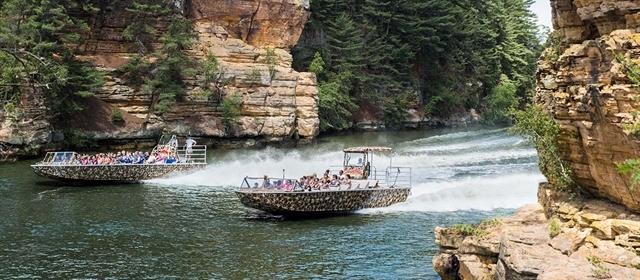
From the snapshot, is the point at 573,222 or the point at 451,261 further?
the point at 451,261

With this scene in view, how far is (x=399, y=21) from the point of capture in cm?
6831

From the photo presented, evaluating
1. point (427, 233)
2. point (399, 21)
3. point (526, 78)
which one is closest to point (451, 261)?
point (427, 233)

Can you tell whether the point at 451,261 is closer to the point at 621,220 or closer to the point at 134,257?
the point at 621,220

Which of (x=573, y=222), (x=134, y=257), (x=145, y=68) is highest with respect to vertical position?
(x=145, y=68)

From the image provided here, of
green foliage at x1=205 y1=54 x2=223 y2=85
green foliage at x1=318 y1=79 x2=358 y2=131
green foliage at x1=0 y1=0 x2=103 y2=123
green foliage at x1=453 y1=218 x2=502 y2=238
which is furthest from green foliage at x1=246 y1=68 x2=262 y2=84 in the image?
green foliage at x1=453 y1=218 x2=502 y2=238

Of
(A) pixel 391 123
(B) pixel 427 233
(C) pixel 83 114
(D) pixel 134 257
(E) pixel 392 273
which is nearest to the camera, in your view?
(E) pixel 392 273

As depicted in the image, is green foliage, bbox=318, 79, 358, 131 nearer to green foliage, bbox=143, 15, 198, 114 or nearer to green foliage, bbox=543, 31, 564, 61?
green foliage, bbox=143, 15, 198, 114

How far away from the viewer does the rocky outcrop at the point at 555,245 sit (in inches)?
466

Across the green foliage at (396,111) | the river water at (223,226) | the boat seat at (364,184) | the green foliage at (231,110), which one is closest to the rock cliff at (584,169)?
the river water at (223,226)

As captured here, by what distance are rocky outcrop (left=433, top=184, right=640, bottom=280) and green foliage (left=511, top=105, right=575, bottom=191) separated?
1.52 feet

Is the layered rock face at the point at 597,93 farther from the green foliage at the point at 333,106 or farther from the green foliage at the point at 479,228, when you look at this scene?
the green foliage at the point at 333,106

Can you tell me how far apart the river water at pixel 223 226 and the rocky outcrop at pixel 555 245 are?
2393 mm

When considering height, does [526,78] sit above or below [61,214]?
above

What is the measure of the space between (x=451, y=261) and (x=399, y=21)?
2156 inches
